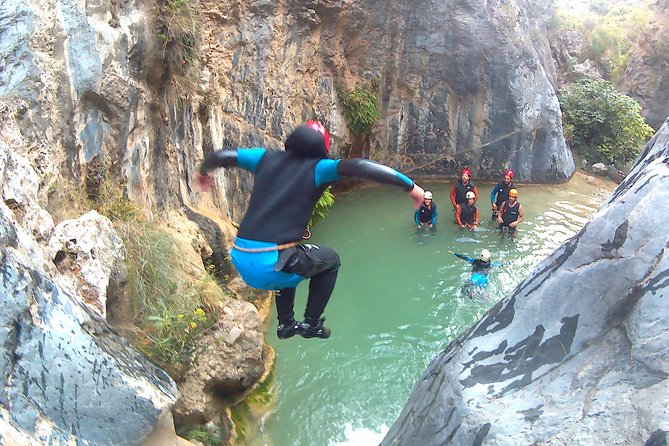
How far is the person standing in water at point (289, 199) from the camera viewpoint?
10.1 feet

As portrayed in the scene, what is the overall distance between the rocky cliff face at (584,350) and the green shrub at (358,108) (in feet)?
27.6

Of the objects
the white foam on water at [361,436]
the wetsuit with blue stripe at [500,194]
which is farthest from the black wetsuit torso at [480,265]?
the white foam on water at [361,436]

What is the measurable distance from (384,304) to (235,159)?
181 inches

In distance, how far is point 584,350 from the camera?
108 inches

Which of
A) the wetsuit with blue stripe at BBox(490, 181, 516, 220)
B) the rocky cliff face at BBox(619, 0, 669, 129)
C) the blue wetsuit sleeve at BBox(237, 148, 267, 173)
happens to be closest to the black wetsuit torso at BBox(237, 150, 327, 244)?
the blue wetsuit sleeve at BBox(237, 148, 267, 173)

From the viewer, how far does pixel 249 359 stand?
217 inches

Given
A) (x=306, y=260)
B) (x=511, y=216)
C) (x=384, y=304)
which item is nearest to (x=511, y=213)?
(x=511, y=216)

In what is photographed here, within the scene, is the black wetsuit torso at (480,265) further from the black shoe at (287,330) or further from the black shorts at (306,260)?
the black shorts at (306,260)

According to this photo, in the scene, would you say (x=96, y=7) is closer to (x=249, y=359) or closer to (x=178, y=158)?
(x=178, y=158)

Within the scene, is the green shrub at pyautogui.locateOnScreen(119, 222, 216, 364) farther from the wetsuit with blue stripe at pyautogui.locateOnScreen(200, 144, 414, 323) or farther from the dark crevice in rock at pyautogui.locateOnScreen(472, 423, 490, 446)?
the dark crevice in rock at pyautogui.locateOnScreen(472, 423, 490, 446)

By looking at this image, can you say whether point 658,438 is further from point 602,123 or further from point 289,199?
point 602,123

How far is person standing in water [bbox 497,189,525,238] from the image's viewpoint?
9.65m

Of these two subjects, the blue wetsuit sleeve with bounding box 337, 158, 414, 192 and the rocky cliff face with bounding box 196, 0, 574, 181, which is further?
the rocky cliff face with bounding box 196, 0, 574, 181

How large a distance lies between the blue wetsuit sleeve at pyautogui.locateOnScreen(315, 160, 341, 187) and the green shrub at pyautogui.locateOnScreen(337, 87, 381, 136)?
852 cm
